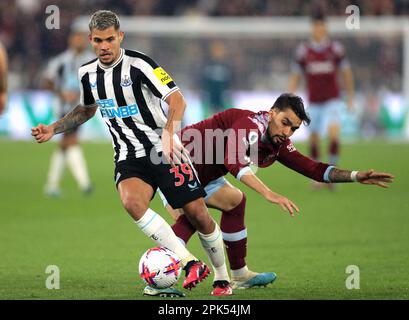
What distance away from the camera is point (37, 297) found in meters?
7.30

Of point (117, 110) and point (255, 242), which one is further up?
point (117, 110)

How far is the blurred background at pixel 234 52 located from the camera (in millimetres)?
25375

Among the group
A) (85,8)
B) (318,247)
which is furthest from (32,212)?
(85,8)

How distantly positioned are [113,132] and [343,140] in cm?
1817

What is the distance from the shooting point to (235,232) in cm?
793

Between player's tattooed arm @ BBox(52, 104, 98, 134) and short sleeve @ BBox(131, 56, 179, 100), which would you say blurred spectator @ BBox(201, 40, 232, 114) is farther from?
short sleeve @ BBox(131, 56, 179, 100)

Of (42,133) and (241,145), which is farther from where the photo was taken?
(42,133)

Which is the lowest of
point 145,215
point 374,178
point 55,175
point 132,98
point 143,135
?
point 55,175

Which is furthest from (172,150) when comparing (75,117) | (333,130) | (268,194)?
(333,130)

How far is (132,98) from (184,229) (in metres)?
1.17

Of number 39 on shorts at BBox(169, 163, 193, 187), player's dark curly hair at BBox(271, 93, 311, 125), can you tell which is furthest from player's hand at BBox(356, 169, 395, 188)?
number 39 on shorts at BBox(169, 163, 193, 187)

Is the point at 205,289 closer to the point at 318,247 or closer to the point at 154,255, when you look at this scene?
the point at 154,255

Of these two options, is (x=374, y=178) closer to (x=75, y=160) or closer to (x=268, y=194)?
(x=268, y=194)

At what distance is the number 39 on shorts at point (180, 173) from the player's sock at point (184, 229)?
61 cm
